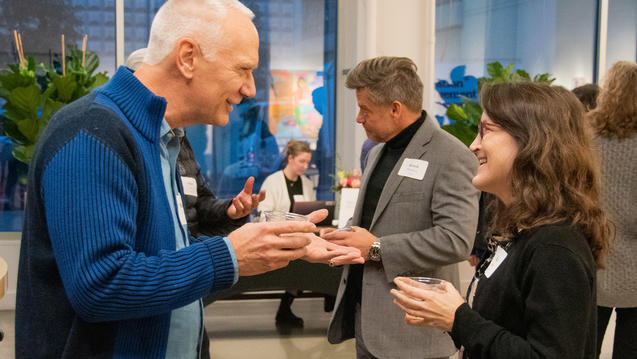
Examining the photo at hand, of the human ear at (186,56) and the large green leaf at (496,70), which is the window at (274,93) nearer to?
the large green leaf at (496,70)

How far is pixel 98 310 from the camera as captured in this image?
0.99m

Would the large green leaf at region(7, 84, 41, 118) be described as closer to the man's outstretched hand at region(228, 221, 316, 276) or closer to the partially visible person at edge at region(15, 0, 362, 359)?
the partially visible person at edge at region(15, 0, 362, 359)

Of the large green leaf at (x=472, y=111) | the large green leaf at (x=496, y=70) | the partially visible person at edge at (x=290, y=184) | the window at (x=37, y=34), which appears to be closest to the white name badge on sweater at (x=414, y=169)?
the large green leaf at (x=472, y=111)

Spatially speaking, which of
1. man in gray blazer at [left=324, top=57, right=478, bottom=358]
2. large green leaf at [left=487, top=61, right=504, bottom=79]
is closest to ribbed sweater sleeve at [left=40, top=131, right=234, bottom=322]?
man in gray blazer at [left=324, top=57, right=478, bottom=358]

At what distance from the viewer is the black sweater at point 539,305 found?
48.4 inches

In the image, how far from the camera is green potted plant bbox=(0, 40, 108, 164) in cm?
455

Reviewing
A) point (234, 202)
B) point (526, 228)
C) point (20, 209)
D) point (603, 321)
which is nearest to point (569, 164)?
point (526, 228)

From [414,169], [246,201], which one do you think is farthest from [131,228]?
[414,169]

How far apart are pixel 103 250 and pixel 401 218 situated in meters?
1.42

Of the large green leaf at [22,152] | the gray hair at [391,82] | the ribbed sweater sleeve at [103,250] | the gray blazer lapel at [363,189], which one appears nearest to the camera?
the ribbed sweater sleeve at [103,250]

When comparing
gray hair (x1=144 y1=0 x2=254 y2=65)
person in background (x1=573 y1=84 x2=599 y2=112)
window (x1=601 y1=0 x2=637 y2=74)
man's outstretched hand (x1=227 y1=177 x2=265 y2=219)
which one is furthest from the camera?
window (x1=601 y1=0 x2=637 y2=74)

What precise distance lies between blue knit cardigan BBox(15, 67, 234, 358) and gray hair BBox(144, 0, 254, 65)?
0.13 m

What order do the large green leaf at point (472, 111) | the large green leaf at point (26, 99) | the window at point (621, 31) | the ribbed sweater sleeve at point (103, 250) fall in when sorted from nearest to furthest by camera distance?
the ribbed sweater sleeve at point (103, 250), the large green leaf at point (26, 99), the large green leaf at point (472, 111), the window at point (621, 31)

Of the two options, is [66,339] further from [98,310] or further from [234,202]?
[234,202]
